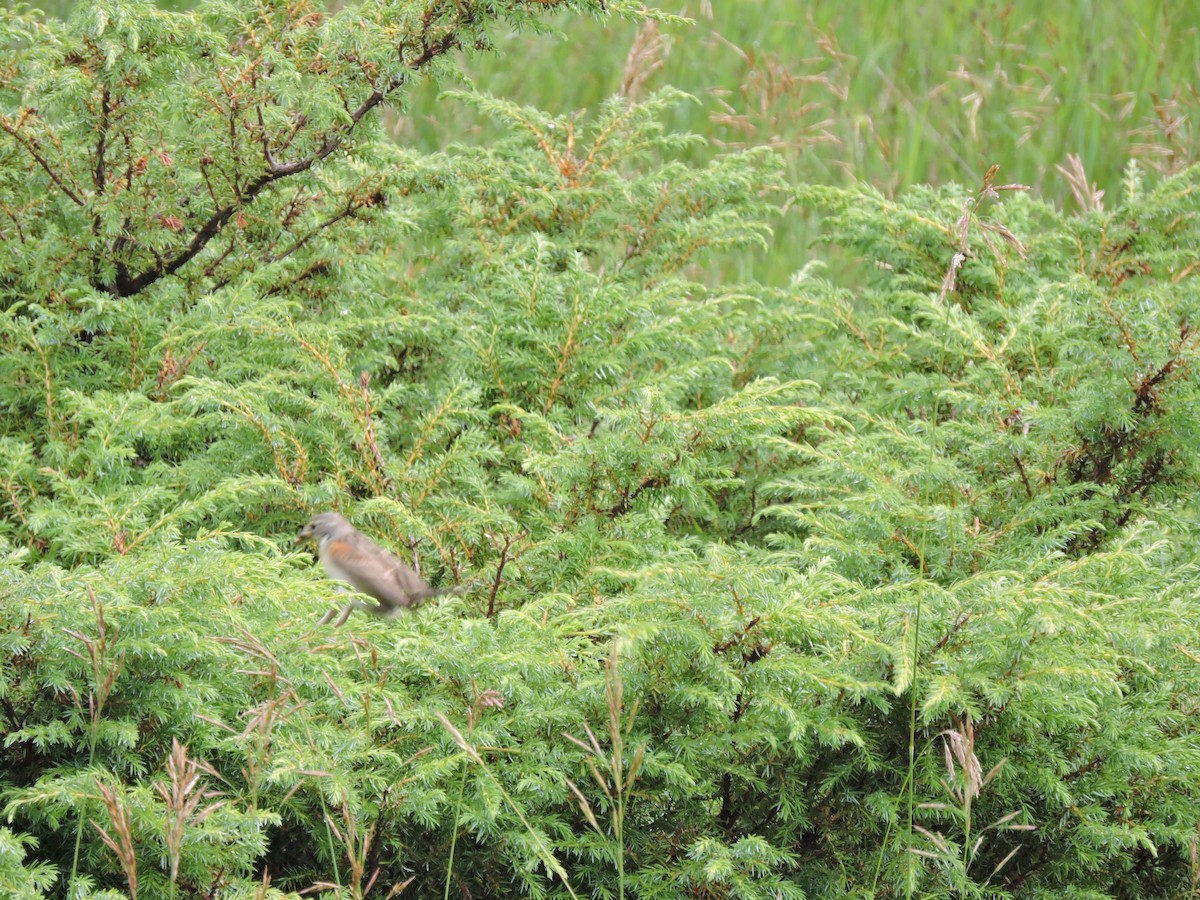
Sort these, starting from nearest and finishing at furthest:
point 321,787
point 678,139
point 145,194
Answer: point 321,787, point 145,194, point 678,139

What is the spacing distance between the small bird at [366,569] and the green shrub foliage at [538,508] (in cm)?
10

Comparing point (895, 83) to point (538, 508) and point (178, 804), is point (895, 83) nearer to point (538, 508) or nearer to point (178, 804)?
point (538, 508)

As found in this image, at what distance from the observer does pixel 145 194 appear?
341 cm

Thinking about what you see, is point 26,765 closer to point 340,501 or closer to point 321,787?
point 321,787

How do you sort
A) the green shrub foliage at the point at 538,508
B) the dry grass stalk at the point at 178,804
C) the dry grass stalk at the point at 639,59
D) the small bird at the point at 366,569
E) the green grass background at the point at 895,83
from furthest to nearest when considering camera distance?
the green grass background at the point at 895,83 → the dry grass stalk at the point at 639,59 → the small bird at the point at 366,569 → the green shrub foliage at the point at 538,508 → the dry grass stalk at the point at 178,804

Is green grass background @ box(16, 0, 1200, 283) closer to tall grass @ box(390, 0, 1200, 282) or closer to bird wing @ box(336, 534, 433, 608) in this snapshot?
tall grass @ box(390, 0, 1200, 282)

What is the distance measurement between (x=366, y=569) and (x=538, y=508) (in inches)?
22.3

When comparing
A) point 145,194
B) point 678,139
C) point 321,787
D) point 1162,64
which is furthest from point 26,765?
point 1162,64

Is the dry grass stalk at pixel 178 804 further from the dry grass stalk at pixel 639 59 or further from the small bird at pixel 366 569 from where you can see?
the dry grass stalk at pixel 639 59

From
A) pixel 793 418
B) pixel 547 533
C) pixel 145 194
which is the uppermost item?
pixel 145 194

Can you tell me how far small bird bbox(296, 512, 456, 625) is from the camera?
8.91 feet

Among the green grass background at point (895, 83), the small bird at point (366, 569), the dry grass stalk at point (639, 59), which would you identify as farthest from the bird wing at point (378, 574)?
the green grass background at point (895, 83)

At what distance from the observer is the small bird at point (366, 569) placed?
2717 millimetres

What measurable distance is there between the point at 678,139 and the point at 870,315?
2.63 feet
